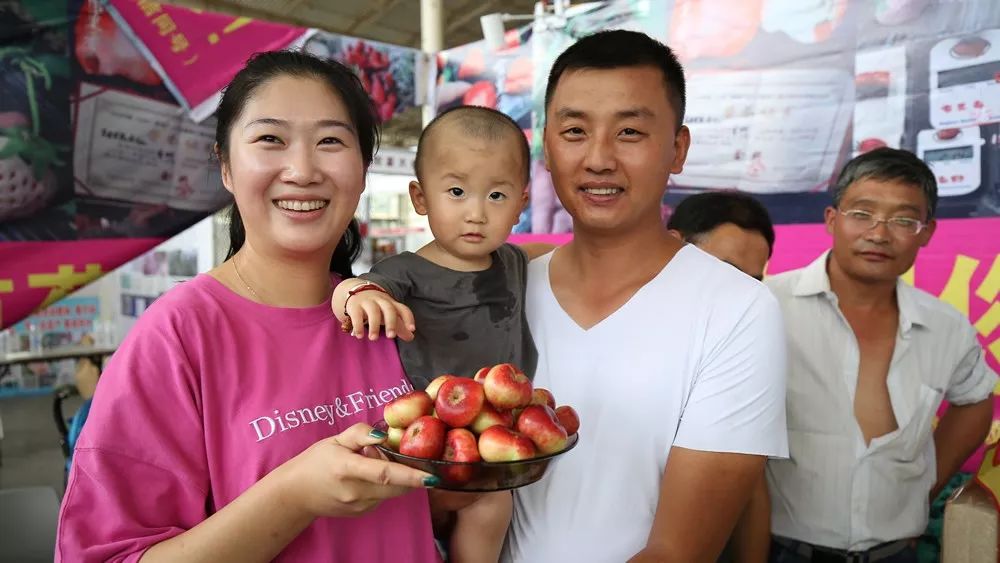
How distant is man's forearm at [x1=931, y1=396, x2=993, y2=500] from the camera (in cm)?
277

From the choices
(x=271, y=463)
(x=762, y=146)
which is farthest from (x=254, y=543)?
(x=762, y=146)

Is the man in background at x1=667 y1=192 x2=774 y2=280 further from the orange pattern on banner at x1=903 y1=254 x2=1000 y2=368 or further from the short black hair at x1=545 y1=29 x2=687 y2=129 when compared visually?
the short black hair at x1=545 y1=29 x2=687 y2=129

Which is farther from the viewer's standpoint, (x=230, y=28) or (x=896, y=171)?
(x=230, y=28)

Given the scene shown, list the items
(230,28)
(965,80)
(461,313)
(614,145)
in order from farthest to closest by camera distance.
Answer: (230,28)
(965,80)
(461,313)
(614,145)

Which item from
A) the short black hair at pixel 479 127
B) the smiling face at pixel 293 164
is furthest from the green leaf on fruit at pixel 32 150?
the smiling face at pixel 293 164

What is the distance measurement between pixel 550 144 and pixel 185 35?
3.60 metres

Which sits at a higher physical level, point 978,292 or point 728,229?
point 728,229

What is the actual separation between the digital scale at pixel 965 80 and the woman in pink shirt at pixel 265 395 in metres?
2.93

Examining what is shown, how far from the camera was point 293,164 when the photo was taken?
4.43ft

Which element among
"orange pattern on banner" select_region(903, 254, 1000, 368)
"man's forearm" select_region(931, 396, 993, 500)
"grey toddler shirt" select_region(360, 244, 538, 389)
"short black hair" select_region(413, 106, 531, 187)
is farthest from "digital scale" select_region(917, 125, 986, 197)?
"grey toddler shirt" select_region(360, 244, 538, 389)

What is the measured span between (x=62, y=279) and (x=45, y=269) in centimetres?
11

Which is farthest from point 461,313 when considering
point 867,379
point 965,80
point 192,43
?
point 192,43

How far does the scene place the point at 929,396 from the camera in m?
2.46

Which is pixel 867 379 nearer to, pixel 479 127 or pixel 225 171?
pixel 479 127
